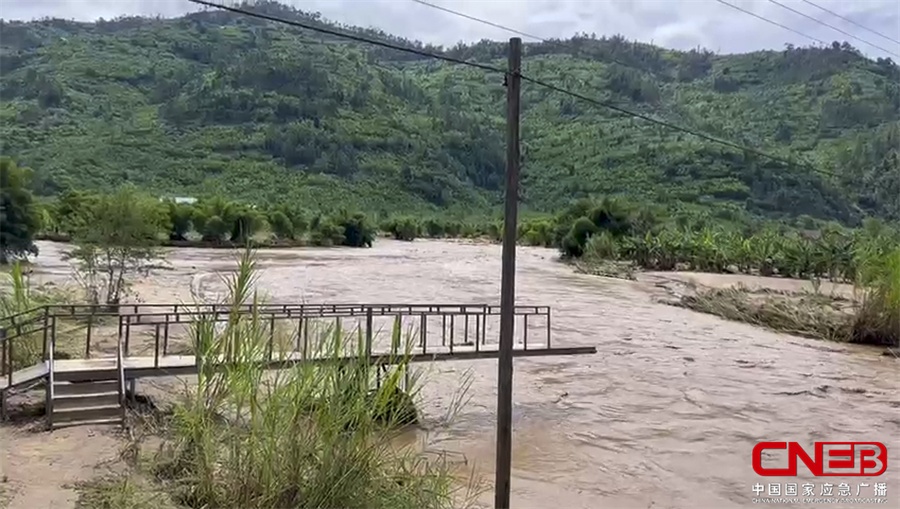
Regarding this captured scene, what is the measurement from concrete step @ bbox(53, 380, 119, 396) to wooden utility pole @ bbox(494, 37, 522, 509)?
529cm

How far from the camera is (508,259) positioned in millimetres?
4984

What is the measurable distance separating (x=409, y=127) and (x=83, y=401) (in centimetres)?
8493

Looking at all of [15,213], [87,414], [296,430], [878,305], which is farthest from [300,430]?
[15,213]

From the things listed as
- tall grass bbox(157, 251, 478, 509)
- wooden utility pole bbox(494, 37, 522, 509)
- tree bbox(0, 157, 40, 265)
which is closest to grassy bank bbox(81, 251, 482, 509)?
tall grass bbox(157, 251, 478, 509)

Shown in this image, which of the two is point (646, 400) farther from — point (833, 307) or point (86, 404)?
point (833, 307)

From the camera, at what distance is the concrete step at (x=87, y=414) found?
8.34 m

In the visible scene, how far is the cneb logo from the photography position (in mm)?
9641

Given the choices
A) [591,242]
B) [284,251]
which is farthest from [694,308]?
[284,251]

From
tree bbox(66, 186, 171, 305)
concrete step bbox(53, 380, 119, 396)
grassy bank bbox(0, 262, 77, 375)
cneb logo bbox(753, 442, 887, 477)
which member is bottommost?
cneb logo bbox(753, 442, 887, 477)

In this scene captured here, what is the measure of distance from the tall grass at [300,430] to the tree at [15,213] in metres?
22.0

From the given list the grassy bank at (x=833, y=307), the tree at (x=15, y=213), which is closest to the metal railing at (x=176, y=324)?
the grassy bank at (x=833, y=307)

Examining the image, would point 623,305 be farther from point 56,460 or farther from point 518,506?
point 56,460

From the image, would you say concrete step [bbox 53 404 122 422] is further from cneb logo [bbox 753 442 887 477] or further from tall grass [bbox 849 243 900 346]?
tall grass [bbox 849 243 900 346]

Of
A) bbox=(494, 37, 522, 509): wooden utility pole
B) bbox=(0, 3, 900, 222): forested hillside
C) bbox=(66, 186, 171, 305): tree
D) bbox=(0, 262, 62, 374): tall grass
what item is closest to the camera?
bbox=(494, 37, 522, 509): wooden utility pole
